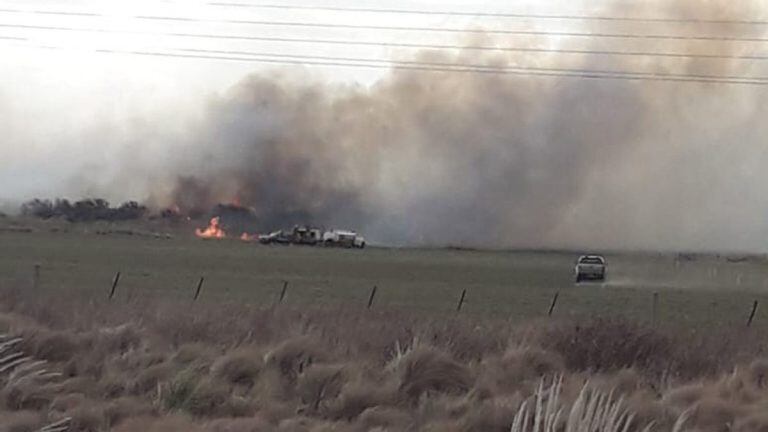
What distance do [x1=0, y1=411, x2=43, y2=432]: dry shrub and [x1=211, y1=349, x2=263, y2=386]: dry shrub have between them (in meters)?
4.43

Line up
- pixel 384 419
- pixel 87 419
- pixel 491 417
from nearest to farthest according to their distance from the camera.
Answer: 1. pixel 87 419
2. pixel 491 417
3. pixel 384 419

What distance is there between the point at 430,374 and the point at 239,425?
4.15 meters

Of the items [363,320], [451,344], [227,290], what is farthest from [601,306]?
[451,344]

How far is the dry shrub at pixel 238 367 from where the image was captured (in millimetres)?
14680

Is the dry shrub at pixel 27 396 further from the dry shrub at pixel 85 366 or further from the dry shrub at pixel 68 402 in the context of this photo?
the dry shrub at pixel 85 366

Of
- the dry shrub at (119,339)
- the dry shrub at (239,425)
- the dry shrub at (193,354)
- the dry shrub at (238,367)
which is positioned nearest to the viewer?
the dry shrub at (239,425)

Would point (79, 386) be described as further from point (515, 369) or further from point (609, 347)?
point (609, 347)

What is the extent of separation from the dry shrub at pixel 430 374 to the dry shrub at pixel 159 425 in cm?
384

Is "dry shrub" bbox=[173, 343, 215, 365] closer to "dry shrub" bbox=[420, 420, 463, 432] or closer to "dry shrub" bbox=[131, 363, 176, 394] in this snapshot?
"dry shrub" bbox=[131, 363, 176, 394]

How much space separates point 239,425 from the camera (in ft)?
37.7

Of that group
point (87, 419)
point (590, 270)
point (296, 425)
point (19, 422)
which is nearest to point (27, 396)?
point (87, 419)

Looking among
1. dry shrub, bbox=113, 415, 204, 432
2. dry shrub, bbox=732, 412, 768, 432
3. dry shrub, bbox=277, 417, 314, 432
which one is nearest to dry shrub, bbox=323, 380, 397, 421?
dry shrub, bbox=277, 417, 314, 432

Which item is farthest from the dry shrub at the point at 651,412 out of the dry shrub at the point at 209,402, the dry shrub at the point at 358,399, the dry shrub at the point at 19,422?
the dry shrub at the point at 19,422

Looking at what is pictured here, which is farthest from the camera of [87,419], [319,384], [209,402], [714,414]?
[319,384]
